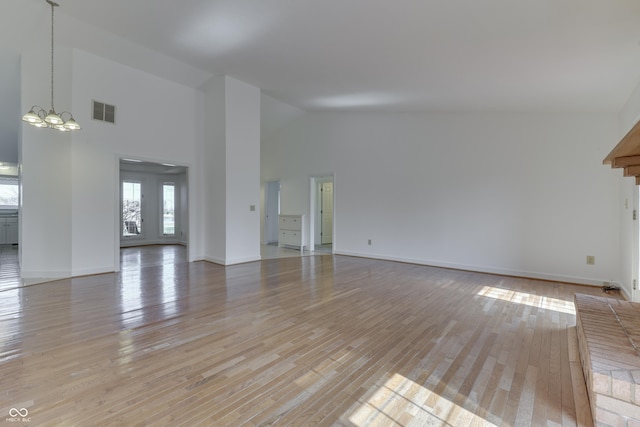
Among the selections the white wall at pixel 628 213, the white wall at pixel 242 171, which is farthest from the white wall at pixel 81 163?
the white wall at pixel 628 213

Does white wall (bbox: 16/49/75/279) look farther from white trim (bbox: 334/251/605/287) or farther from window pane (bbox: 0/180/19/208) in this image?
window pane (bbox: 0/180/19/208)

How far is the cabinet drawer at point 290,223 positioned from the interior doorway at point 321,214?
1.03 feet

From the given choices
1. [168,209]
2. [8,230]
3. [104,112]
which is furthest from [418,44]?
[8,230]

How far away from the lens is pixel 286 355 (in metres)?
2.19

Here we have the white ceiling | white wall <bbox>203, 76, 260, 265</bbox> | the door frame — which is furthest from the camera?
the door frame

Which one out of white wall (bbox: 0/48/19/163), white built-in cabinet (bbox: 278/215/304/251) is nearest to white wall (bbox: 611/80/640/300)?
white built-in cabinet (bbox: 278/215/304/251)

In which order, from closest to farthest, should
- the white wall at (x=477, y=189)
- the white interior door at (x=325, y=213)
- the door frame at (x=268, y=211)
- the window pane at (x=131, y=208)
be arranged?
the white wall at (x=477, y=189) < the window pane at (x=131, y=208) < the white interior door at (x=325, y=213) < the door frame at (x=268, y=211)

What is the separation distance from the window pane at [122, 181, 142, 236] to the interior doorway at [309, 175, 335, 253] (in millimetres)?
5289

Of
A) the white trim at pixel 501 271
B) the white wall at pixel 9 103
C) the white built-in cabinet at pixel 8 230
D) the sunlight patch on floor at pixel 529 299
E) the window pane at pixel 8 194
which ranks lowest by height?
the sunlight patch on floor at pixel 529 299

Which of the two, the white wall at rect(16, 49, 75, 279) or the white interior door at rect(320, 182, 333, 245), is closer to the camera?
the white wall at rect(16, 49, 75, 279)

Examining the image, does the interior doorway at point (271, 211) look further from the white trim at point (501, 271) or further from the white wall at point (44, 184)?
the white wall at point (44, 184)

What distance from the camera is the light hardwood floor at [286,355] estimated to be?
1589 millimetres

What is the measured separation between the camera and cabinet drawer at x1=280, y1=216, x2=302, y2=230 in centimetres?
763

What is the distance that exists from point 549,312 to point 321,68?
4222mm
